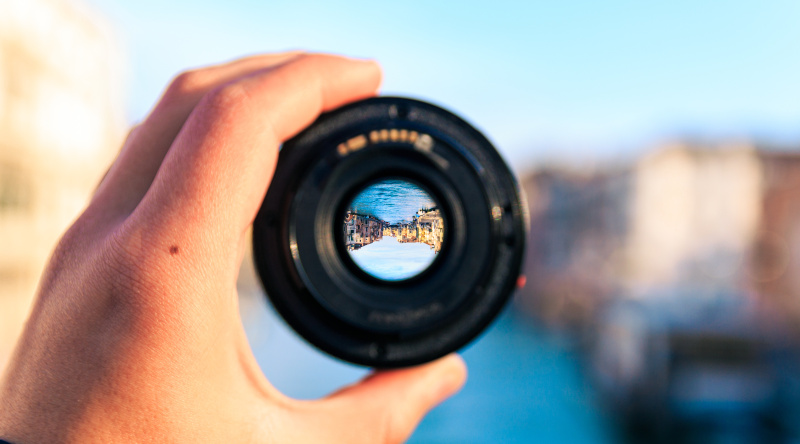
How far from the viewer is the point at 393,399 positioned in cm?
181

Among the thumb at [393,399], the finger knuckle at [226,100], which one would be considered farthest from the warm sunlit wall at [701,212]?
the finger knuckle at [226,100]

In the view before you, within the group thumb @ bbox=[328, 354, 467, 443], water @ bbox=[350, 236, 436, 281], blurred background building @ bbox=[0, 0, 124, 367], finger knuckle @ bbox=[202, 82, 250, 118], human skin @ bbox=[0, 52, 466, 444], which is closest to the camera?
human skin @ bbox=[0, 52, 466, 444]

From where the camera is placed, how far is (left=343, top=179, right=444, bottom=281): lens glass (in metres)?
1.56

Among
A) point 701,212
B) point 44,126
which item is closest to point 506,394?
point 701,212

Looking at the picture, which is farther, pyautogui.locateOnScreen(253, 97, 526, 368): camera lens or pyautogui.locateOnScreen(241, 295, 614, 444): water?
pyautogui.locateOnScreen(241, 295, 614, 444): water

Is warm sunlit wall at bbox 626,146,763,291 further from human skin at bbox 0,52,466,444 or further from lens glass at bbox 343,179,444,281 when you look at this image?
human skin at bbox 0,52,466,444

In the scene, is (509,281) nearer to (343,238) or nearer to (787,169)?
(343,238)

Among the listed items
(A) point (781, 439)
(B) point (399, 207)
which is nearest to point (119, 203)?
(B) point (399, 207)

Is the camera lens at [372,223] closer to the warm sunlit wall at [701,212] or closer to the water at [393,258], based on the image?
the water at [393,258]

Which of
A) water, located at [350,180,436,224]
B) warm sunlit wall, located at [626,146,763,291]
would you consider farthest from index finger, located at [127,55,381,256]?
warm sunlit wall, located at [626,146,763,291]

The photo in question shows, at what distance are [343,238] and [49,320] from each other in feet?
2.55

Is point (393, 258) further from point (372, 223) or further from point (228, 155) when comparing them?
point (228, 155)

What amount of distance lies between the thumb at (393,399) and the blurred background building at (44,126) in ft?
80.4

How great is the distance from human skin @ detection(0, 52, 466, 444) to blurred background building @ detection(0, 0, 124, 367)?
963 inches
